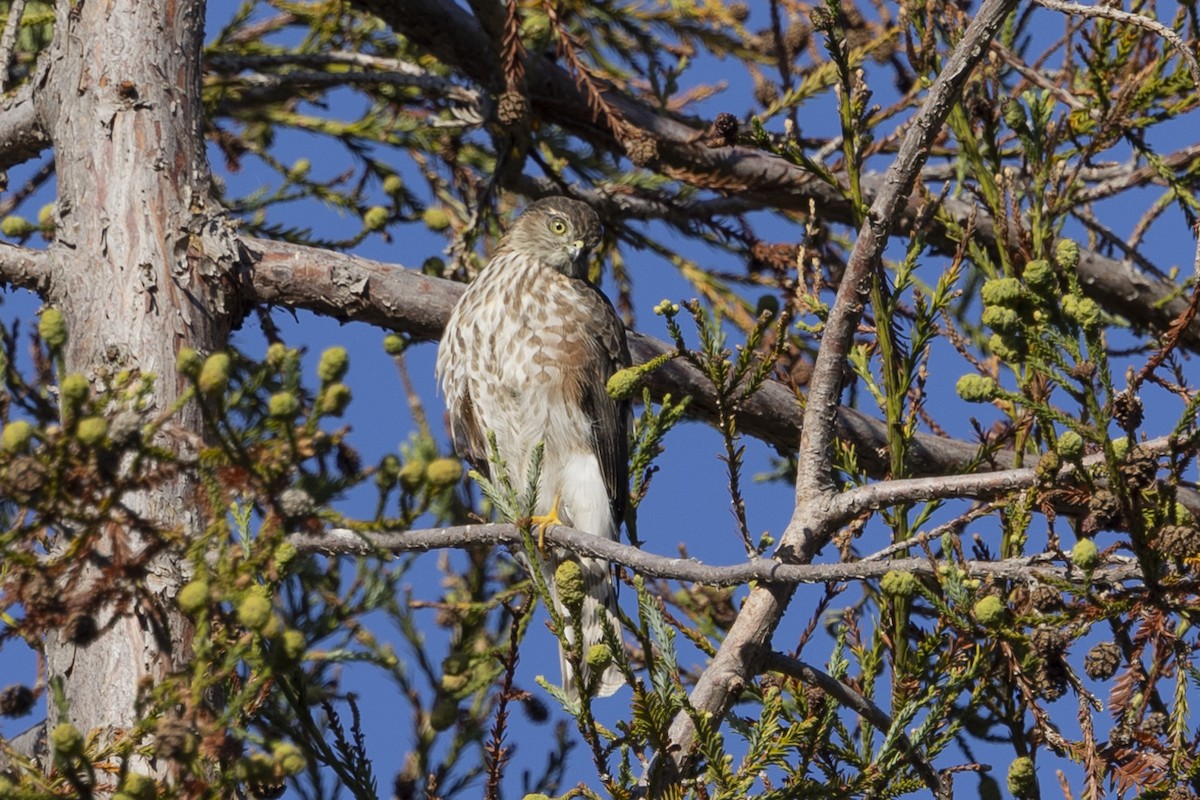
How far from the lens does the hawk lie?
4.62 m

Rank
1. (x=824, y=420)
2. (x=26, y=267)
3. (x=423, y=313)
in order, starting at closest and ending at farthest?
(x=824, y=420), (x=26, y=267), (x=423, y=313)

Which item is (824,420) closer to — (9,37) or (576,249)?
(576,249)

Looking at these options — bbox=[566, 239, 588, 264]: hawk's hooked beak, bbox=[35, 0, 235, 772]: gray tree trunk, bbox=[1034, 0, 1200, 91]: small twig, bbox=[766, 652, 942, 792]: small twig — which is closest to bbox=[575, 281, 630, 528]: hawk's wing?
bbox=[566, 239, 588, 264]: hawk's hooked beak

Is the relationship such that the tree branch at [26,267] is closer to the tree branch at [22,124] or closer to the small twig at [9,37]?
the tree branch at [22,124]

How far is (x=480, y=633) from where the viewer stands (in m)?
4.06

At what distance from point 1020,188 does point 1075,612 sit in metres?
2.06

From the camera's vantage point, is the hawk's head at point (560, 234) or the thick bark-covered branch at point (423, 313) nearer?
the thick bark-covered branch at point (423, 313)

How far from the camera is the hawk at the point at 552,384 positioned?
15.2 feet

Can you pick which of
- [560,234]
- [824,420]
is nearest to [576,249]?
[560,234]

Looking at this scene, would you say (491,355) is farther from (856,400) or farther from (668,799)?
(668,799)

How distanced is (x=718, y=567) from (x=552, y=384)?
2.24m

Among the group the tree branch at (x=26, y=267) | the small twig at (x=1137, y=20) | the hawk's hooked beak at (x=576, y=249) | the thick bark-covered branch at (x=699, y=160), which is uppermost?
the thick bark-covered branch at (x=699, y=160)

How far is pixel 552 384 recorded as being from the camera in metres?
4.66

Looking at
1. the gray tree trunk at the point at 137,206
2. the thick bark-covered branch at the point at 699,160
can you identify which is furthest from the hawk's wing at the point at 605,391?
the gray tree trunk at the point at 137,206
